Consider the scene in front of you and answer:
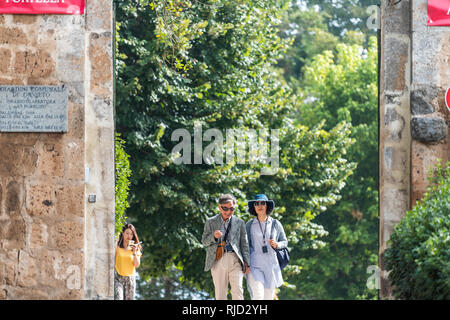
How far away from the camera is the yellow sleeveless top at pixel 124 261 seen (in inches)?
427

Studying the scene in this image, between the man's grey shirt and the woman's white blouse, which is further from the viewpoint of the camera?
the woman's white blouse

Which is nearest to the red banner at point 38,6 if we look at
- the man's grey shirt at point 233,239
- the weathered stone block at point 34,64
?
the weathered stone block at point 34,64

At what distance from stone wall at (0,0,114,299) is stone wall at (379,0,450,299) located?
3008mm

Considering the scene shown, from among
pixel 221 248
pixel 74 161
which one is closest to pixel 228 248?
pixel 221 248

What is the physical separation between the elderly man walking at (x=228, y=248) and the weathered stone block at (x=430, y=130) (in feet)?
6.50

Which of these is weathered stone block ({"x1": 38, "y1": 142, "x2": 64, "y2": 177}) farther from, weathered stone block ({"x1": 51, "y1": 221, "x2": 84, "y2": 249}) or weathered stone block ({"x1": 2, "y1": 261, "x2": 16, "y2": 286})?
weathered stone block ({"x1": 2, "y1": 261, "x2": 16, "y2": 286})

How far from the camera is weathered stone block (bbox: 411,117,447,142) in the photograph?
8.62 m

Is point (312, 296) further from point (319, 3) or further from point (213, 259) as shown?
point (213, 259)

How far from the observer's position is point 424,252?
21.4ft

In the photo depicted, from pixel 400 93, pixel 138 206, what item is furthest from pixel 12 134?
pixel 138 206

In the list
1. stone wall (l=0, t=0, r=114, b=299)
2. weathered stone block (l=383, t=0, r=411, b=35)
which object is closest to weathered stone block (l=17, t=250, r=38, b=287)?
stone wall (l=0, t=0, r=114, b=299)

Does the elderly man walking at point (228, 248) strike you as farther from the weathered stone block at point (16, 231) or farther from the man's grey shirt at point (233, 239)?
the weathered stone block at point (16, 231)

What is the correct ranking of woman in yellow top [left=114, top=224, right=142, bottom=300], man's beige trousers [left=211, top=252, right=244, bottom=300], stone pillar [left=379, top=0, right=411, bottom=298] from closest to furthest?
stone pillar [left=379, top=0, right=411, bottom=298] → man's beige trousers [left=211, top=252, right=244, bottom=300] → woman in yellow top [left=114, top=224, right=142, bottom=300]

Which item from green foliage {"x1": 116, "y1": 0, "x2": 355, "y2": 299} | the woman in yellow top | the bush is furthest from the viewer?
green foliage {"x1": 116, "y1": 0, "x2": 355, "y2": 299}
